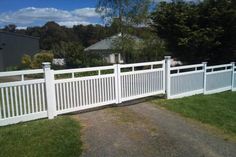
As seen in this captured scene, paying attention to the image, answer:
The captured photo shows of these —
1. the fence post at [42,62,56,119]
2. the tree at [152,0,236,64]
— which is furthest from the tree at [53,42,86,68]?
the fence post at [42,62,56,119]

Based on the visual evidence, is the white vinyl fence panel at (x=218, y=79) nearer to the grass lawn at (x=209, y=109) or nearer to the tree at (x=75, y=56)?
the grass lawn at (x=209, y=109)

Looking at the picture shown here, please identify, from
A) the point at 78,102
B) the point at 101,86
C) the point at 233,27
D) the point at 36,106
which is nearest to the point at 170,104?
the point at 101,86

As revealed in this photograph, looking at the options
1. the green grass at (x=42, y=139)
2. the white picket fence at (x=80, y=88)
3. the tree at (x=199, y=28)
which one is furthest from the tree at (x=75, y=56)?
the green grass at (x=42, y=139)

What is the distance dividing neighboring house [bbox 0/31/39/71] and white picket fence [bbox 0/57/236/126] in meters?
25.8

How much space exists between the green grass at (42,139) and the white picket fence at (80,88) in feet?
1.30

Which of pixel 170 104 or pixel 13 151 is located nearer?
pixel 13 151

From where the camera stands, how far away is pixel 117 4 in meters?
20.3

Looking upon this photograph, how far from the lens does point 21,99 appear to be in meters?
5.86

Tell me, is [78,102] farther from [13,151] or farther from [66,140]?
[13,151]

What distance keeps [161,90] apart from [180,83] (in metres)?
0.95

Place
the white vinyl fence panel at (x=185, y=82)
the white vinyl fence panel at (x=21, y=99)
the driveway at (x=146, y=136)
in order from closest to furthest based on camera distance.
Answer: the driveway at (x=146, y=136), the white vinyl fence panel at (x=21, y=99), the white vinyl fence panel at (x=185, y=82)

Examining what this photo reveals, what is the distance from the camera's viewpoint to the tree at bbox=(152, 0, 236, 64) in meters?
14.1

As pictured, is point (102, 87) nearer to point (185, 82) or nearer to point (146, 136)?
point (146, 136)

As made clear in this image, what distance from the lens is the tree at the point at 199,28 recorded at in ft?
46.2
